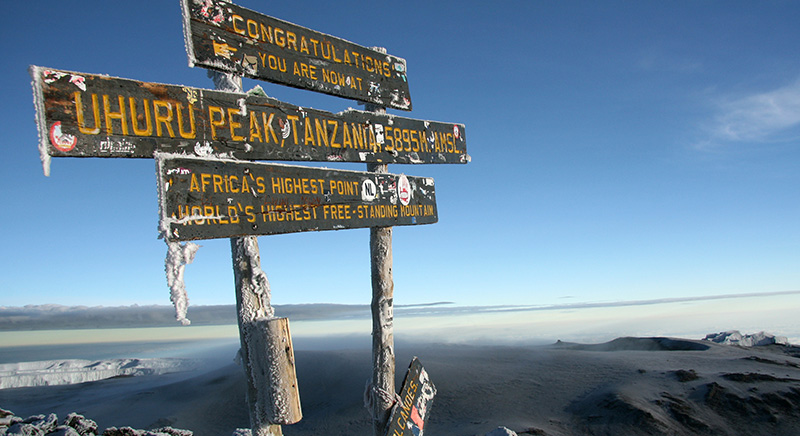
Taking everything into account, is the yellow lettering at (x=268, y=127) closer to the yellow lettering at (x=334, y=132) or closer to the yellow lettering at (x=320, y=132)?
the yellow lettering at (x=320, y=132)

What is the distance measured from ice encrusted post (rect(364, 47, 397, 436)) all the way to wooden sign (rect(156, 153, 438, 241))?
19.4 inches

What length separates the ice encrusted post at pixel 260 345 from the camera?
351 centimetres

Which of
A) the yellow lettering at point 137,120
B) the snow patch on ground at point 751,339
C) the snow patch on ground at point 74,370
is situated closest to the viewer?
the yellow lettering at point 137,120

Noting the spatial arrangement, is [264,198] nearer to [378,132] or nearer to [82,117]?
[82,117]

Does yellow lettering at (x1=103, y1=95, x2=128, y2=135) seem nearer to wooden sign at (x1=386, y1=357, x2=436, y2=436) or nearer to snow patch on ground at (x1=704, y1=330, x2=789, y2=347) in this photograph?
wooden sign at (x1=386, y1=357, x2=436, y2=436)

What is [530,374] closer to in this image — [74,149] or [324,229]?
[324,229]

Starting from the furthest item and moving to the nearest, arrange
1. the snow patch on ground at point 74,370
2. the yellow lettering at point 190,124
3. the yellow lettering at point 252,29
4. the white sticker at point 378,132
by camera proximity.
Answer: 1. the snow patch on ground at point 74,370
2. the white sticker at point 378,132
3. the yellow lettering at point 252,29
4. the yellow lettering at point 190,124

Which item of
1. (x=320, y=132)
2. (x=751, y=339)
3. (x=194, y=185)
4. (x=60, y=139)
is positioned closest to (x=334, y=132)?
(x=320, y=132)

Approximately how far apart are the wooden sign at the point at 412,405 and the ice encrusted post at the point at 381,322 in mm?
537

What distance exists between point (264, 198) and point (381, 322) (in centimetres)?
238

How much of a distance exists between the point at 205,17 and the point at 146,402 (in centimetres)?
1312

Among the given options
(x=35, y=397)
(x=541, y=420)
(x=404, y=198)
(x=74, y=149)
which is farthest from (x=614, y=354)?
(x=35, y=397)

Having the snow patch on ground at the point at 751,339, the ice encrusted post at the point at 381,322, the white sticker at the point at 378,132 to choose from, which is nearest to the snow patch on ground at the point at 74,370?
the ice encrusted post at the point at 381,322

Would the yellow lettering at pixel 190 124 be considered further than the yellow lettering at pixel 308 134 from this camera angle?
No
